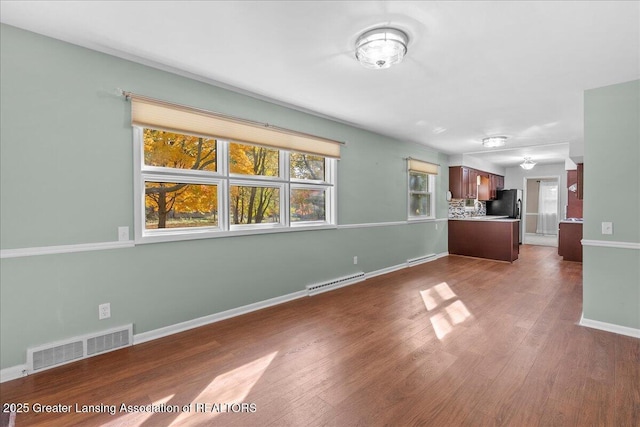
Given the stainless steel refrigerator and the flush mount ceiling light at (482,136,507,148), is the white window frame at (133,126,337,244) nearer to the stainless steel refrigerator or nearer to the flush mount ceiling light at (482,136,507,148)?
the flush mount ceiling light at (482,136,507,148)

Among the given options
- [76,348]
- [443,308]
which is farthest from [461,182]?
[76,348]

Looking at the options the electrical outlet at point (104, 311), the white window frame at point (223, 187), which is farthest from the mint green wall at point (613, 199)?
the electrical outlet at point (104, 311)

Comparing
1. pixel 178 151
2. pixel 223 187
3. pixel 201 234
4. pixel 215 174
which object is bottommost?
pixel 201 234

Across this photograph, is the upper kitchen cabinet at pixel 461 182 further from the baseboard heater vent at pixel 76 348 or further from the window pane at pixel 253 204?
the baseboard heater vent at pixel 76 348

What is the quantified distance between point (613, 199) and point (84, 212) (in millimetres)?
4879

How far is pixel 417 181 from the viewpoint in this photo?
6.51 meters

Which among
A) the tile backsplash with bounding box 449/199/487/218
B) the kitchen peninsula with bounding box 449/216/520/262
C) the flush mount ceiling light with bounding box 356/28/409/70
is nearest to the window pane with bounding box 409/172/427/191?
the kitchen peninsula with bounding box 449/216/520/262

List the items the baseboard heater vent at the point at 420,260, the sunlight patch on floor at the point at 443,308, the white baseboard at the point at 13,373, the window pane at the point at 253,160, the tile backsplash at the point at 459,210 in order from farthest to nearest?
the tile backsplash at the point at 459,210
the baseboard heater vent at the point at 420,260
the window pane at the point at 253,160
the sunlight patch on floor at the point at 443,308
the white baseboard at the point at 13,373

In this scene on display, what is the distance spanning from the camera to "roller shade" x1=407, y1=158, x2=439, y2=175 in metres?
5.98

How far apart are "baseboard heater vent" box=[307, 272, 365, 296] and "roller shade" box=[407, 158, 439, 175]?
255 centimetres

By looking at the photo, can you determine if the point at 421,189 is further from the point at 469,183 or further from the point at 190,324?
the point at 190,324

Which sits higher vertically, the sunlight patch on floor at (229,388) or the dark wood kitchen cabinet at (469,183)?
the dark wood kitchen cabinet at (469,183)

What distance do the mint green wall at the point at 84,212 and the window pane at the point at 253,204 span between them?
0.28m

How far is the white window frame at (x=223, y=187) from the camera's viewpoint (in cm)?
266
